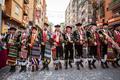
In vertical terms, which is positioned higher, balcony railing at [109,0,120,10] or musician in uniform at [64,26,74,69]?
balcony railing at [109,0,120,10]

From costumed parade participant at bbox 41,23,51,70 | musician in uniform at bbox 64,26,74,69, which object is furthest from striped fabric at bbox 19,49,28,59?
musician in uniform at bbox 64,26,74,69

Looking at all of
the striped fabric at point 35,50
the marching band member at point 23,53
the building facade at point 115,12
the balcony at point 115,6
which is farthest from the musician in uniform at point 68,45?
the balcony at point 115,6

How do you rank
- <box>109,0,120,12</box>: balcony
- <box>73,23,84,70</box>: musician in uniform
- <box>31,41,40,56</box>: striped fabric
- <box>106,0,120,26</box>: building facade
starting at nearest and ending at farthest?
<box>31,41,40,56</box>: striped fabric < <box>73,23,84,70</box>: musician in uniform < <box>106,0,120,26</box>: building facade < <box>109,0,120,12</box>: balcony

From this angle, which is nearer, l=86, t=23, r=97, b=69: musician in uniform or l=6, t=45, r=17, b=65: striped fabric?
l=6, t=45, r=17, b=65: striped fabric

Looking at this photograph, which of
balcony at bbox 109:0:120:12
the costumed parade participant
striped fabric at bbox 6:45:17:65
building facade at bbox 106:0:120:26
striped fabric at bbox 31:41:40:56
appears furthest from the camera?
balcony at bbox 109:0:120:12

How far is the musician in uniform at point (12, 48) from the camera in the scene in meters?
9.46

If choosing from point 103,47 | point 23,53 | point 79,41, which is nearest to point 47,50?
point 23,53

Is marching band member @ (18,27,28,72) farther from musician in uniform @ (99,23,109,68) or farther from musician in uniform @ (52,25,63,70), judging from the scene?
musician in uniform @ (99,23,109,68)

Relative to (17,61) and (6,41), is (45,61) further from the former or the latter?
(6,41)

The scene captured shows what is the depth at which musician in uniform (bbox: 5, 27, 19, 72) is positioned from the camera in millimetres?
9461

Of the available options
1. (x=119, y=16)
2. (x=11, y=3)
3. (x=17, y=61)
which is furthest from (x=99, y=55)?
(x=119, y=16)

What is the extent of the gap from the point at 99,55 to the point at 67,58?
1.44m

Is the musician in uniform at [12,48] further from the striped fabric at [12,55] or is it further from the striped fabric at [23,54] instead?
the striped fabric at [23,54]

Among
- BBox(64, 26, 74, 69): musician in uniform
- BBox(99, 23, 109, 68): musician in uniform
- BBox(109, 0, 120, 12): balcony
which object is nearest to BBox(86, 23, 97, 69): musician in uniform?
BBox(99, 23, 109, 68): musician in uniform
